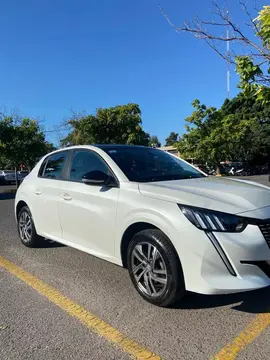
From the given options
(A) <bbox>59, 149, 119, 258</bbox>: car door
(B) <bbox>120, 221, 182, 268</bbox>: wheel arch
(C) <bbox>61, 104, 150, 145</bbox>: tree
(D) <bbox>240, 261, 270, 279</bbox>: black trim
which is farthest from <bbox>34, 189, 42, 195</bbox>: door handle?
(C) <bbox>61, 104, 150, 145</bbox>: tree

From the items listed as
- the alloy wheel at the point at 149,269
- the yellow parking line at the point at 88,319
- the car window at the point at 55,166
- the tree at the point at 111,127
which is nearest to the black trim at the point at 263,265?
the alloy wheel at the point at 149,269

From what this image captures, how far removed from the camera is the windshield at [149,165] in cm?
396

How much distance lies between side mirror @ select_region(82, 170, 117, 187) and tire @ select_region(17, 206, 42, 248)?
77.2 inches

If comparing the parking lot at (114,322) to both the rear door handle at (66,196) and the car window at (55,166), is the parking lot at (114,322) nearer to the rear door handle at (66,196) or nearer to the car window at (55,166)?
the rear door handle at (66,196)

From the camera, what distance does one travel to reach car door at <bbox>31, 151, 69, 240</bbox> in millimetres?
4707

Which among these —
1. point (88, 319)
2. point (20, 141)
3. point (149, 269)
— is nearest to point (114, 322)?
point (88, 319)

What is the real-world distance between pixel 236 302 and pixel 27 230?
3.55 m

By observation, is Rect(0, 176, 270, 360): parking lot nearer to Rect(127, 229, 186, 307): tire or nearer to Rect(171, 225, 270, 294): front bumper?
Rect(127, 229, 186, 307): tire

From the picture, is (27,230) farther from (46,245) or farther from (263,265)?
(263,265)

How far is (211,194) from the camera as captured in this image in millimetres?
3277

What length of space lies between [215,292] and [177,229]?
24.1 inches

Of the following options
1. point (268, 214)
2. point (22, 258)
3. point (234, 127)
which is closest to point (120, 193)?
point (268, 214)

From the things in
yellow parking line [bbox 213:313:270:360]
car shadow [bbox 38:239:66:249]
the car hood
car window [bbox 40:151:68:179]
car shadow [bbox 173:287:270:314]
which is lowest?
yellow parking line [bbox 213:313:270:360]

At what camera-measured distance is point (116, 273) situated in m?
4.34
